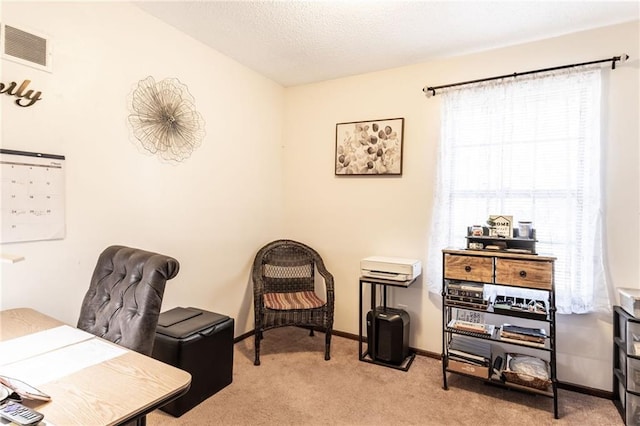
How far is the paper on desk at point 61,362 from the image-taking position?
105cm

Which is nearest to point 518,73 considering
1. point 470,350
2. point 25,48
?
point 470,350

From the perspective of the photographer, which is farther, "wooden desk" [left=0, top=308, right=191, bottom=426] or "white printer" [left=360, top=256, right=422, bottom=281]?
"white printer" [left=360, top=256, right=422, bottom=281]

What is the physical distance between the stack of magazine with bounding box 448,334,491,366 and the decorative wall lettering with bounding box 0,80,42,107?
9.67 ft

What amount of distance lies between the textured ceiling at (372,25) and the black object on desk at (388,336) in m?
1.84

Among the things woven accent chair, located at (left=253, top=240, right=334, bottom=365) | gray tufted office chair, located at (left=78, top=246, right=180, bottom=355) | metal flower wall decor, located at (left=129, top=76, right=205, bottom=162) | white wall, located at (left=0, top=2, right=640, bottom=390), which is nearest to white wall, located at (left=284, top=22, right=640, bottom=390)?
white wall, located at (left=0, top=2, right=640, bottom=390)

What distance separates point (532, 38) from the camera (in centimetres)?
251

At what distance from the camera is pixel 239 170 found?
10.3ft

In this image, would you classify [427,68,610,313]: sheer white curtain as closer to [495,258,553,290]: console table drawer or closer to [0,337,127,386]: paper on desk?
[495,258,553,290]: console table drawer

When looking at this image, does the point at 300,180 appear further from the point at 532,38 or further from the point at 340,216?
the point at 532,38

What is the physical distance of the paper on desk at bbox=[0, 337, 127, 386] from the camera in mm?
1046

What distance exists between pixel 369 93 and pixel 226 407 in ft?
9.04

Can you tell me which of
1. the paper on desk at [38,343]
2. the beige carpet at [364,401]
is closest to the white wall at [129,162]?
the paper on desk at [38,343]

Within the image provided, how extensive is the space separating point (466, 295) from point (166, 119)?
2457 mm

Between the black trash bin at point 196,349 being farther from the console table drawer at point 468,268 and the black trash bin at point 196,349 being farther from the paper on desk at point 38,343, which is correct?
the console table drawer at point 468,268
